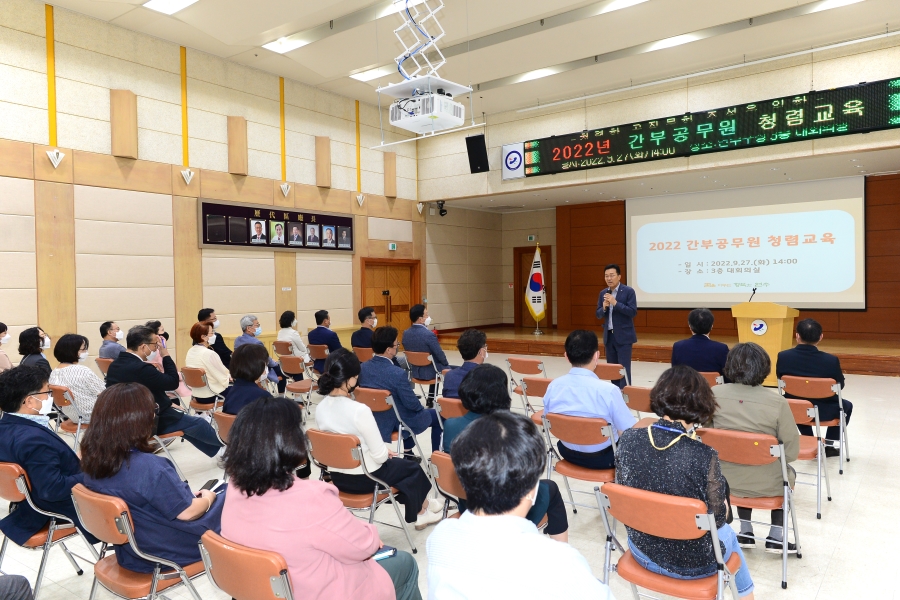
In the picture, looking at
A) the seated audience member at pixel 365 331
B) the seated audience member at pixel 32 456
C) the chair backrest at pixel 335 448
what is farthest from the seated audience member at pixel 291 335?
the seated audience member at pixel 32 456

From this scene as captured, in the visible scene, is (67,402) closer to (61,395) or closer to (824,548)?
(61,395)

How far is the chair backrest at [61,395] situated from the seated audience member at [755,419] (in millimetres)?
4302

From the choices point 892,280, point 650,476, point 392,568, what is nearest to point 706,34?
point 892,280

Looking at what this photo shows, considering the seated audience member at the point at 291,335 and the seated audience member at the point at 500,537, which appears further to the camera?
the seated audience member at the point at 291,335

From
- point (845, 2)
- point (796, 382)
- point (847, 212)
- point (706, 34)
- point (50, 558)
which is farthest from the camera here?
point (847, 212)

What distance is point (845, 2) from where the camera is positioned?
6832mm

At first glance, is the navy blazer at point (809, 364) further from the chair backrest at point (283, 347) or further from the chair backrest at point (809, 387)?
the chair backrest at point (283, 347)

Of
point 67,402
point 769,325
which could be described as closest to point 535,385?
point 67,402

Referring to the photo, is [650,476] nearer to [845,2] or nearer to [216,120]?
[845,2]

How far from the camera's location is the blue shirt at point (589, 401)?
297 centimetres

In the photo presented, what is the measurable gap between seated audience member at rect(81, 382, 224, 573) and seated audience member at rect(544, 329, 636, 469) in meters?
1.81

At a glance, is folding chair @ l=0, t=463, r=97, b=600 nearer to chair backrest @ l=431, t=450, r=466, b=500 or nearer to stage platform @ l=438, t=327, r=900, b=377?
chair backrest @ l=431, t=450, r=466, b=500

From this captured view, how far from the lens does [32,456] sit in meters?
2.33

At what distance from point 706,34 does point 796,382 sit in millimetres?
5723
